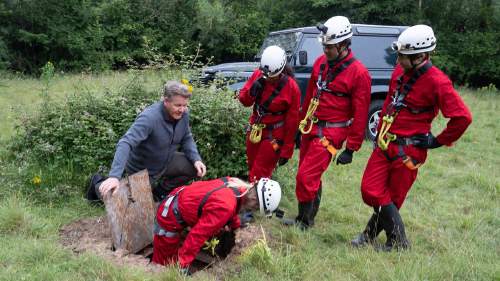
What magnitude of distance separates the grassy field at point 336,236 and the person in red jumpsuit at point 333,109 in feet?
2.22

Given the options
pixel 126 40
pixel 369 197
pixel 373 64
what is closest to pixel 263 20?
pixel 126 40

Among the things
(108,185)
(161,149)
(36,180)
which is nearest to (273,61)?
(161,149)

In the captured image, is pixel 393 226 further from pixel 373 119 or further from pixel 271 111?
pixel 373 119

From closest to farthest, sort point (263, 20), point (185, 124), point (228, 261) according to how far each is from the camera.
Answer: point (228, 261)
point (185, 124)
point (263, 20)

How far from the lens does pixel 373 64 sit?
9375 millimetres

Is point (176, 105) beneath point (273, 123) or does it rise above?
above

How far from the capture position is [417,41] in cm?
416

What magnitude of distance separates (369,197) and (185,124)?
198 cm

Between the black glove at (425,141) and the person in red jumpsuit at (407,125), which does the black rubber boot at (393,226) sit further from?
the black glove at (425,141)

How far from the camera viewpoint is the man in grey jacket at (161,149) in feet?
14.1

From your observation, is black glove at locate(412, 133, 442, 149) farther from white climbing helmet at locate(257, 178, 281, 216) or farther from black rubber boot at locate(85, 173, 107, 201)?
black rubber boot at locate(85, 173, 107, 201)

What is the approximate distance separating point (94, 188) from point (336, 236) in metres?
2.70

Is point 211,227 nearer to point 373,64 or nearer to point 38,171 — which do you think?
point 38,171

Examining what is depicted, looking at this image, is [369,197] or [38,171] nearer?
[369,197]
